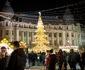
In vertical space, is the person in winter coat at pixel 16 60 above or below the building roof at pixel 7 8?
below

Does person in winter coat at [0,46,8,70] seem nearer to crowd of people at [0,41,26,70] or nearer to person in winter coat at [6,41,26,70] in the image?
crowd of people at [0,41,26,70]

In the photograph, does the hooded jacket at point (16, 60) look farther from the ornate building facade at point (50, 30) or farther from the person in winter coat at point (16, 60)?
the ornate building facade at point (50, 30)

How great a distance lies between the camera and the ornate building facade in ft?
313

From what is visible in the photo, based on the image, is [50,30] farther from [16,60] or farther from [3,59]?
[16,60]

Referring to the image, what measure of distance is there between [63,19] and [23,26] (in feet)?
60.5

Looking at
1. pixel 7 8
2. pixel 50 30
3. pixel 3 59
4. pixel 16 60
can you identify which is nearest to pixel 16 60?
pixel 16 60

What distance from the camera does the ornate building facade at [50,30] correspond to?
9547 centimetres

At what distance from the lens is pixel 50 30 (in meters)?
106

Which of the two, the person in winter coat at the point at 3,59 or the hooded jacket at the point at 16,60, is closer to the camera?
the hooded jacket at the point at 16,60

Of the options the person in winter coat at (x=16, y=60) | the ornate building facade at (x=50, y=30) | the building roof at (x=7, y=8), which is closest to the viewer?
the person in winter coat at (x=16, y=60)

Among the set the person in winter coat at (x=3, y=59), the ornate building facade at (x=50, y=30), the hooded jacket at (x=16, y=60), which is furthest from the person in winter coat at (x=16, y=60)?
the ornate building facade at (x=50, y=30)

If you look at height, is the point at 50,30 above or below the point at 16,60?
above

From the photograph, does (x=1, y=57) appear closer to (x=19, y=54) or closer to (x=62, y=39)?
(x=19, y=54)

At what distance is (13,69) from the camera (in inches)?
261
